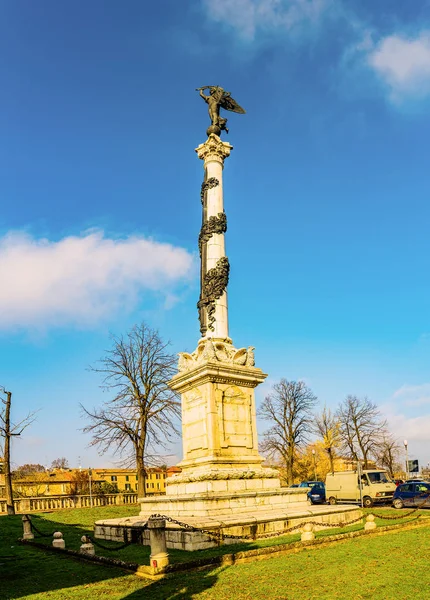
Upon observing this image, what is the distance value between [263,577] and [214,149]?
684 inches

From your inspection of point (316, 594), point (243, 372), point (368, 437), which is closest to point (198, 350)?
point (243, 372)

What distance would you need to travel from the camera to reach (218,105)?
2473 centimetres

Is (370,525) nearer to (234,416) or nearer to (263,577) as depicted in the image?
(234,416)

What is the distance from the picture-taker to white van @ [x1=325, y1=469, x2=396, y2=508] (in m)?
30.5

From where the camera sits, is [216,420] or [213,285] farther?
[213,285]

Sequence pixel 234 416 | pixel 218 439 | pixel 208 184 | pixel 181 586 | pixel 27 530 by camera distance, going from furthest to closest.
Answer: pixel 208 184, pixel 27 530, pixel 234 416, pixel 218 439, pixel 181 586

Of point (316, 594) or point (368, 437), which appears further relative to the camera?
point (368, 437)

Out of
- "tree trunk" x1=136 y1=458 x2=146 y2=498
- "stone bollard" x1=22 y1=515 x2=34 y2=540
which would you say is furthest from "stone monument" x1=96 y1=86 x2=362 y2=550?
"tree trunk" x1=136 y1=458 x2=146 y2=498

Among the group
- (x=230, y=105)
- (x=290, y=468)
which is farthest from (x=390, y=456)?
(x=230, y=105)

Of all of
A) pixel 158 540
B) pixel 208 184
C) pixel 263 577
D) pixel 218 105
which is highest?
pixel 218 105

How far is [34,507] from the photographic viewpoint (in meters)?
31.7

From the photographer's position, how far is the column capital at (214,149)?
22547 mm

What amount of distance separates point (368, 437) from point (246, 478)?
1631 inches

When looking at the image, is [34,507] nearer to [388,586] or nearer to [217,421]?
[217,421]
